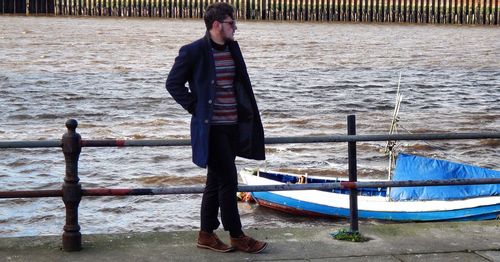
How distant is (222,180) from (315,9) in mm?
68537

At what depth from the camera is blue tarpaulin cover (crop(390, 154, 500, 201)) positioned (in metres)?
16.9

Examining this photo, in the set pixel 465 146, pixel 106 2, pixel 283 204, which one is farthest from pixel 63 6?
pixel 283 204

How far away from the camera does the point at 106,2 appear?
79375mm

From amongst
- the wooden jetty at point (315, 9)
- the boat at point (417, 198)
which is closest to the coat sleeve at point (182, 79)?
the boat at point (417, 198)

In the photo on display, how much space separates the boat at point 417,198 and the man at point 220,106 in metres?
9.19

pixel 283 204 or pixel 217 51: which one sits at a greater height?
pixel 217 51

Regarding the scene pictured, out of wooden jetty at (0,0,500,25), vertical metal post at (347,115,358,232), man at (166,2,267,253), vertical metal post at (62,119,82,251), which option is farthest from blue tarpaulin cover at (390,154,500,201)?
wooden jetty at (0,0,500,25)

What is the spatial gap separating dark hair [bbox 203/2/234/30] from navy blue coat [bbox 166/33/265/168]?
0.41 feet

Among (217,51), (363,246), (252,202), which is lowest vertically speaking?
(252,202)

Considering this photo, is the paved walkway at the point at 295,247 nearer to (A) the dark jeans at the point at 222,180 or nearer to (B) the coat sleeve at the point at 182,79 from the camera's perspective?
(A) the dark jeans at the point at 222,180

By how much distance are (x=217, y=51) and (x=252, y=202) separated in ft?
39.2

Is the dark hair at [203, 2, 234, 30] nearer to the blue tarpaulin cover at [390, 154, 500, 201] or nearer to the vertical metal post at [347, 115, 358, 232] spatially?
the vertical metal post at [347, 115, 358, 232]

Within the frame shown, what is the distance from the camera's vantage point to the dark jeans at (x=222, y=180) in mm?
7480

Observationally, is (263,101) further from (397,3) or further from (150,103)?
(397,3)
